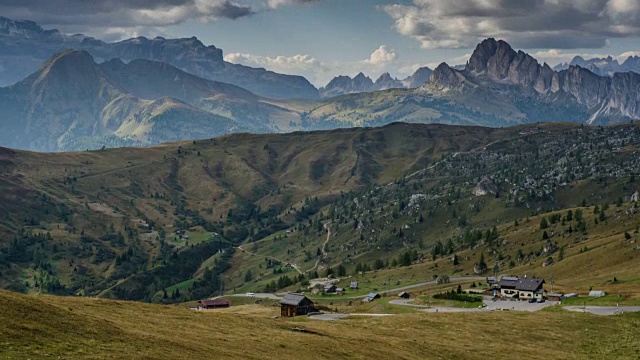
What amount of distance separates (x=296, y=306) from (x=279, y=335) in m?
73.9

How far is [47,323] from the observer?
70.4 m

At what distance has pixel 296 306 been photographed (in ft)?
543

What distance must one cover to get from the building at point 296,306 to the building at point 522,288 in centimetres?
6041

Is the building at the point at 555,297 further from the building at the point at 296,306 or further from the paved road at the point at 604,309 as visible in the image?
the building at the point at 296,306

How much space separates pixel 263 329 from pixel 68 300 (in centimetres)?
2869

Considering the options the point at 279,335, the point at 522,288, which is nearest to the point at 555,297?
the point at 522,288

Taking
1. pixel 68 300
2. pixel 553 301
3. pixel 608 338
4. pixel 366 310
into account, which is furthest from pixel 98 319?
pixel 553 301

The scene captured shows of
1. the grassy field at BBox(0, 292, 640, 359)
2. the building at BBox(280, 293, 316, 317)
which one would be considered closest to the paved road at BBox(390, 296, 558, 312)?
the grassy field at BBox(0, 292, 640, 359)

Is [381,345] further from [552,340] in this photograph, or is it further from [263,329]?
[552,340]

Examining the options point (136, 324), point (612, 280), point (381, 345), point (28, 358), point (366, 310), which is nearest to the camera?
point (28, 358)

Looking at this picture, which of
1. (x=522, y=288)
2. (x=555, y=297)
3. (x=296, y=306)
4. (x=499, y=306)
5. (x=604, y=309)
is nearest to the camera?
(x=604, y=309)

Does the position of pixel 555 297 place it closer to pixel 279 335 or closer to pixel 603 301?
pixel 603 301

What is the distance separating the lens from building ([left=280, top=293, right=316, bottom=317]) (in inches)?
6526

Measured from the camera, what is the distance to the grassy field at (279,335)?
218 ft
